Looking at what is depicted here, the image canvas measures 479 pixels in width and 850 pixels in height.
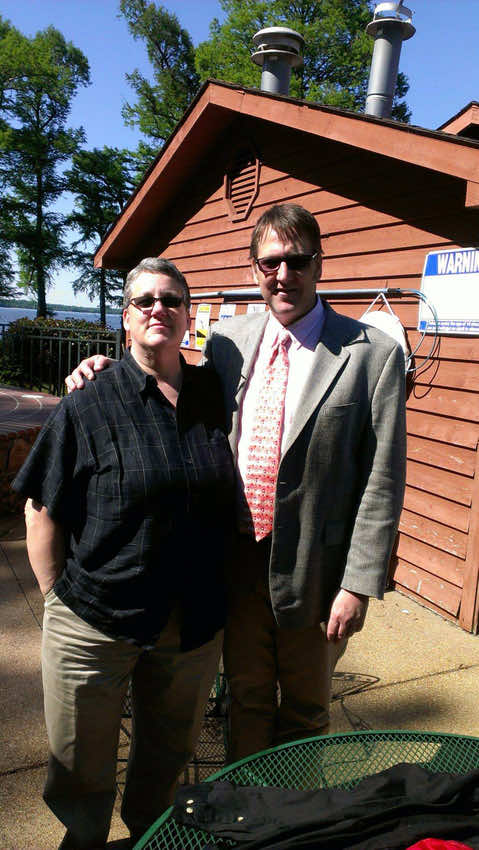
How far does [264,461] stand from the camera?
1849 mm

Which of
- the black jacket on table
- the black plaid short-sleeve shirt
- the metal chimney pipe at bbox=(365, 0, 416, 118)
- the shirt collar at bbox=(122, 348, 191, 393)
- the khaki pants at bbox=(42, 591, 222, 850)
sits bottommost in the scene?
the khaki pants at bbox=(42, 591, 222, 850)

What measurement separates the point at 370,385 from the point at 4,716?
2.32 m

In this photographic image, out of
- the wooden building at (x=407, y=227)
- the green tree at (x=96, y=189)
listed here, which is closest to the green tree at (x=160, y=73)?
the green tree at (x=96, y=189)

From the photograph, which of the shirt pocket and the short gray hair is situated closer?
the shirt pocket

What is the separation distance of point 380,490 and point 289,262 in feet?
2.40

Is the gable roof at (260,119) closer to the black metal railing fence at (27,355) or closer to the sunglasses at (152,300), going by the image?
the sunglasses at (152,300)

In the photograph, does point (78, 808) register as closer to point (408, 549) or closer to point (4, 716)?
point (4, 716)

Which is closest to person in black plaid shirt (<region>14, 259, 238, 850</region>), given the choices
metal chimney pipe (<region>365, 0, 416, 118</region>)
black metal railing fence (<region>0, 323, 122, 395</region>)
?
metal chimney pipe (<region>365, 0, 416, 118</region>)

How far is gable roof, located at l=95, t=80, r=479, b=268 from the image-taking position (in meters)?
3.63

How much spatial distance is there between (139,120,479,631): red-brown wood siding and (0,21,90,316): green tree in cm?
2253

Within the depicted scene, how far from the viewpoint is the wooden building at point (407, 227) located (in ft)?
A: 12.9

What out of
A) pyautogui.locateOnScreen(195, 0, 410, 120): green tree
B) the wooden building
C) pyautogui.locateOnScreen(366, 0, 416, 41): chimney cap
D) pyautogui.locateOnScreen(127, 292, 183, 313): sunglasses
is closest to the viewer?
pyautogui.locateOnScreen(127, 292, 183, 313): sunglasses

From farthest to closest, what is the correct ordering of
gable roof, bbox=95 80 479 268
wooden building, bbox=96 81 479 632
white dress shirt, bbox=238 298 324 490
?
1. wooden building, bbox=96 81 479 632
2. gable roof, bbox=95 80 479 268
3. white dress shirt, bbox=238 298 324 490

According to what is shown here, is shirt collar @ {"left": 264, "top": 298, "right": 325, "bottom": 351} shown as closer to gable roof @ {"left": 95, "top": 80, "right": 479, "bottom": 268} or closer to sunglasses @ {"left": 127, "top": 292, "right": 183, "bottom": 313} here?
sunglasses @ {"left": 127, "top": 292, "right": 183, "bottom": 313}
